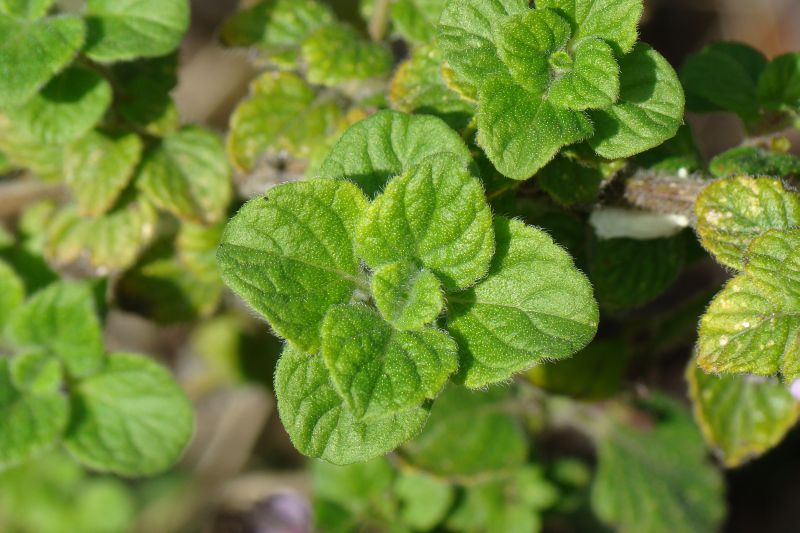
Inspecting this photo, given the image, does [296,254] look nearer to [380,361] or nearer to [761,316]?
[380,361]

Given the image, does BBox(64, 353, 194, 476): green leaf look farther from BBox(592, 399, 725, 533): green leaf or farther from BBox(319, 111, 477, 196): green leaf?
BBox(592, 399, 725, 533): green leaf

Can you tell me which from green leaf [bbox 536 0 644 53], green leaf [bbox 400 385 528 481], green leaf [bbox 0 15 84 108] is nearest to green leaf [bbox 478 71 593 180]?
green leaf [bbox 536 0 644 53]

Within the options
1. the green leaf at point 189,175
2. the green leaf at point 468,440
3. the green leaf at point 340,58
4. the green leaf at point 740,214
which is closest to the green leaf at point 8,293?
the green leaf at point 189,175

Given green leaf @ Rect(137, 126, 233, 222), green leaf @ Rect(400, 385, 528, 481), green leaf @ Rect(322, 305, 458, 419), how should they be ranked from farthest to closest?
green leaf @ Rect(400, 385, 528, 481)
green leaf @ Rect(137, 126, 233, 222)
green leaf @ Rect(322, 305, 458, 419)

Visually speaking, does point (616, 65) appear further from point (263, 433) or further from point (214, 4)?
point (214, 4)

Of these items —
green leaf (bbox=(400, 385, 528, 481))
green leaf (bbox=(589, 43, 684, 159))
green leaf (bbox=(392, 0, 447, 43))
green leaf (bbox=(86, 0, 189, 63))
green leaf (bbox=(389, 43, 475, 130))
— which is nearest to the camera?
green leaf (bbox=(589, 43, 684, 159))

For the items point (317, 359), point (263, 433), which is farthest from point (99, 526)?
point (317, 359)
